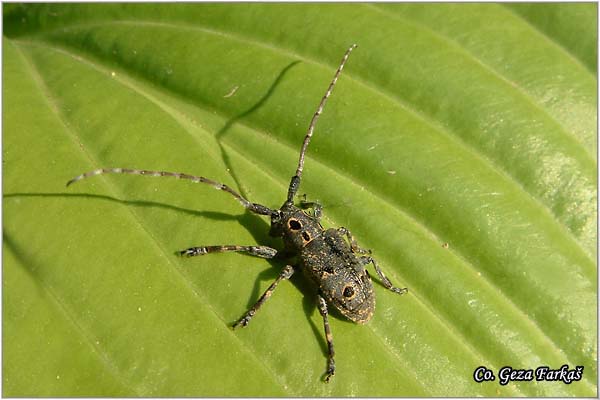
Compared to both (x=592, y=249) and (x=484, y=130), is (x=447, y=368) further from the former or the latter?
(x=484, y=130)

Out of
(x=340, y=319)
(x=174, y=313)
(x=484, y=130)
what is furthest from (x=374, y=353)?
(x=484, y=130)

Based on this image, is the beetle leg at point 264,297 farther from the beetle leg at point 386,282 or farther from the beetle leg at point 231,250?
the beetle leg at point 386,282

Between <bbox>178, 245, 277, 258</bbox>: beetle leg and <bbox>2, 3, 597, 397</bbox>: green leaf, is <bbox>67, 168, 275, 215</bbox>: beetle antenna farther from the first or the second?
<bbox>178, 245, 277, 258</bbox>: beetle leg

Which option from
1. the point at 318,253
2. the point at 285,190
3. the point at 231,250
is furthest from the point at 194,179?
the point at 318,253

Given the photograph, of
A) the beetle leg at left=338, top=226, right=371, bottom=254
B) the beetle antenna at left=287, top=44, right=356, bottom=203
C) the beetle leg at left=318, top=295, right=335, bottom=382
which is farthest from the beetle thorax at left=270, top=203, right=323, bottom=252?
the beetle leg at left=318, top=295, right=335, bottom=382

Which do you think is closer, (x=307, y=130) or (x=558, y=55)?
(x=307, y=130)

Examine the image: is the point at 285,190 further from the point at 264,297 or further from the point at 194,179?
the point at 264,297
